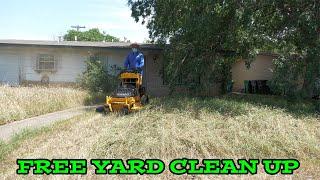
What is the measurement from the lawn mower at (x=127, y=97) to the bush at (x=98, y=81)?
5.23m

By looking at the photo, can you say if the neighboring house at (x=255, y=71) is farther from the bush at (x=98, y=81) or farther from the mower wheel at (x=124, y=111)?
the mower wheel at (x=124, y=111)

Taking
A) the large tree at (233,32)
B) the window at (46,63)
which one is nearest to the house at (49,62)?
the window at (46,63)

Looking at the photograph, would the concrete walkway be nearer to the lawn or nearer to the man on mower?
the lawn

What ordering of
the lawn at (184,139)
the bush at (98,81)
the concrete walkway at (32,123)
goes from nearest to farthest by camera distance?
the lawn at (184,139) → the concrete walkway at (32,123) → the bush at (98,81)

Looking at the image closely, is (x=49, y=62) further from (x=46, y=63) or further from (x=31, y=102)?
(x=31, y=102)

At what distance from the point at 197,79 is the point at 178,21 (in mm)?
2420

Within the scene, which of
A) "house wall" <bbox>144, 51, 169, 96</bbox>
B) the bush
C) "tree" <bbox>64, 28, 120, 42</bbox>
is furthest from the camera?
"tree" <bbox>64, 28, 120, 42</bbox>

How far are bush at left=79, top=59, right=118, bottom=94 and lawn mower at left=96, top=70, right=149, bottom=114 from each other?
5.23 meters

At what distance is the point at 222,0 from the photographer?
12.1 metres

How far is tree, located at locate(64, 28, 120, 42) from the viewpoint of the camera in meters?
57.3

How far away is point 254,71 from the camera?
2536 centimetres

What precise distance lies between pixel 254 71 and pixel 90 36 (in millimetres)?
38568

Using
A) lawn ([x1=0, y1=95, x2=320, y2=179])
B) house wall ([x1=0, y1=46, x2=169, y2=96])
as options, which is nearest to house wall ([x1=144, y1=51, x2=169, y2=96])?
house wall ([x1=0, y1=46, x2=169, y2=96])

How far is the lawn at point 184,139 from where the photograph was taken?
6793 mm
